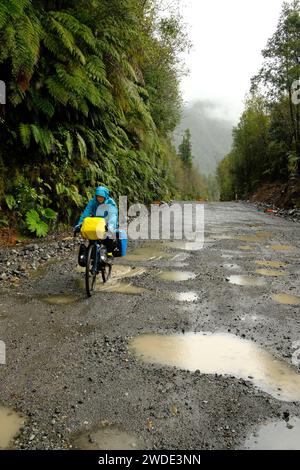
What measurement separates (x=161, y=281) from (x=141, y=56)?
11627 mm

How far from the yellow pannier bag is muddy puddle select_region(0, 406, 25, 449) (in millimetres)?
3172

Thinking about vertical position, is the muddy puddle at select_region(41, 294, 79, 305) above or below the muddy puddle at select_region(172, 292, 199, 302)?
above

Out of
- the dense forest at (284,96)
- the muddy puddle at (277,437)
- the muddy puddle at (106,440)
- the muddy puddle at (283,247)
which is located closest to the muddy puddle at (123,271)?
the muddy puddle at (283,247)

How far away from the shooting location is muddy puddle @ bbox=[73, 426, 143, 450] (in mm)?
2691

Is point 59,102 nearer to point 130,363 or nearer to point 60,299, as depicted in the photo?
point 60,299

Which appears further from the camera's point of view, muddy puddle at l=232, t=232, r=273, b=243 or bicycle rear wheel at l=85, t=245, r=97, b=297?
muddy puddle at l=232, t=232, r=273, b=243

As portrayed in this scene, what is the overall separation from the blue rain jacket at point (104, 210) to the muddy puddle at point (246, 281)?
225 centimetres

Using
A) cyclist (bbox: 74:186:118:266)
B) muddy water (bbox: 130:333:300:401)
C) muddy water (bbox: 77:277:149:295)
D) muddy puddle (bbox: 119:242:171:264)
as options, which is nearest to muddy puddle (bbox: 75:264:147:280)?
muddy water (bbox: 77:277:149:295)

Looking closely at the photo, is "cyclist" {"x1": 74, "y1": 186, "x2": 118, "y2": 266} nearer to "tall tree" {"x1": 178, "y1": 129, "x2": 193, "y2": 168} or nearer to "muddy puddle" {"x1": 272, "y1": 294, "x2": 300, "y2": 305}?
"muddy puddle" {"x1": 272, "y1": 294, "x2": 300, "y2": 305}

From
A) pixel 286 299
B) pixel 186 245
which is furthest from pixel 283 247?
pixel 286 299

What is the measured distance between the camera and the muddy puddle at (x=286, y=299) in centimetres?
582

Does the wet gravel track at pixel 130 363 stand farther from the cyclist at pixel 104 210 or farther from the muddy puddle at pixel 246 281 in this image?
the cyclist at pixel 104 210

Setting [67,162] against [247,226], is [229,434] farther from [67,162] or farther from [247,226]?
[247,226]

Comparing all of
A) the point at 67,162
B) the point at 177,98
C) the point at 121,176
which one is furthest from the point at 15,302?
the point at 177,98
